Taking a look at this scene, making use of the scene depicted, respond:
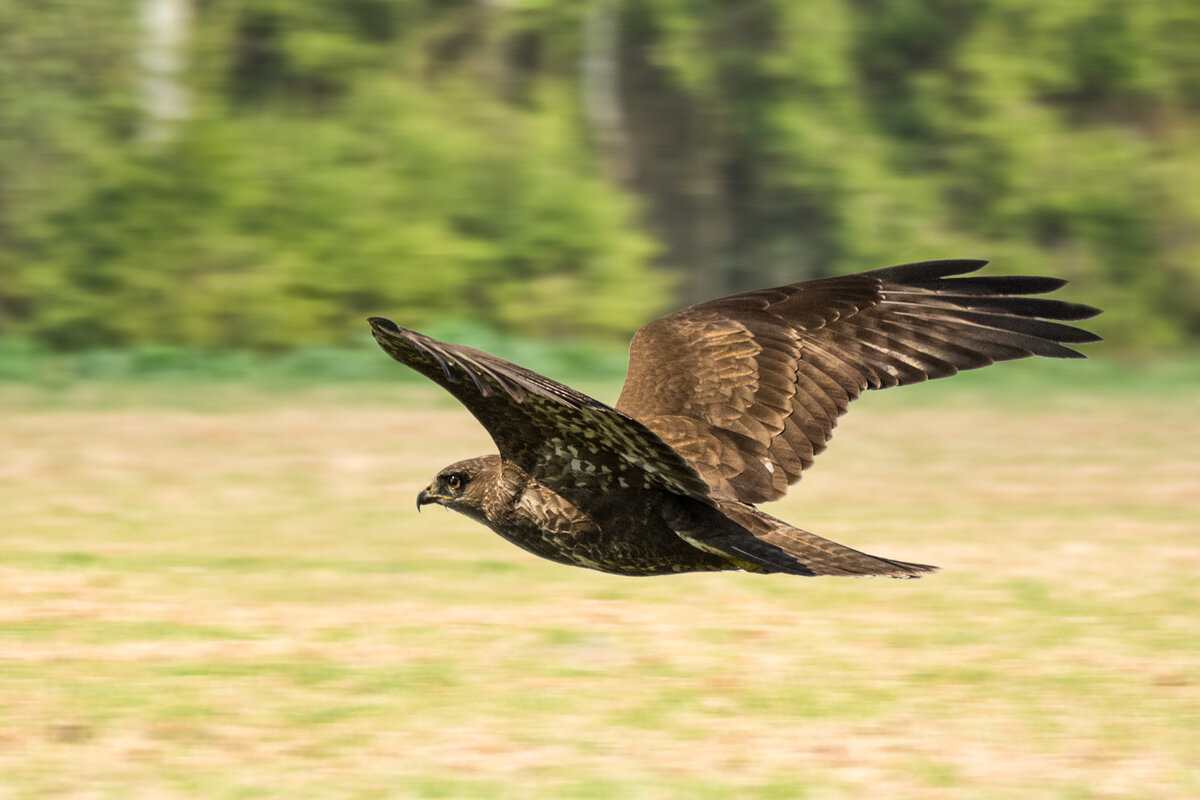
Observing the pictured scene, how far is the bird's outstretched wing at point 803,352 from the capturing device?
17.4 feet

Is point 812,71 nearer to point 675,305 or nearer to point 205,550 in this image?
point 675,305

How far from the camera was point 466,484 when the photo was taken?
5.33 meters

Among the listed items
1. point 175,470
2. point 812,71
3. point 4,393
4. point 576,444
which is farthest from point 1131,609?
point 812,71

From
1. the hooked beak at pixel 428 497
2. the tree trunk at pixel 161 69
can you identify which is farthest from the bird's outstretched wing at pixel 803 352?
the tree trunk at pixel 161 69

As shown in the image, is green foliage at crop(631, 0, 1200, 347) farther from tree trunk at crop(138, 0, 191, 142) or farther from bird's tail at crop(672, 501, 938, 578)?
bird's tail at crop(672, 501, 938, 578)

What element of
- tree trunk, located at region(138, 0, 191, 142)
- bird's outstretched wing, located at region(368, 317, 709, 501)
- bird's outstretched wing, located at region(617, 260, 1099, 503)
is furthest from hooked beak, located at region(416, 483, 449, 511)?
tree trunk, located at region(138, 0, 191, 142)

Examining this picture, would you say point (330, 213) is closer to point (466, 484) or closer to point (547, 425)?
point (466, 484)

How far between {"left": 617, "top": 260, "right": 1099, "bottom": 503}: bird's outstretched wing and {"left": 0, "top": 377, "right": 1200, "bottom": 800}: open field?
0.99 m

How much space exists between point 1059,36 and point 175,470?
12.2 meters

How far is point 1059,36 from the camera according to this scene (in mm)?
19078

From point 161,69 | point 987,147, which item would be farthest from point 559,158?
point 987,147

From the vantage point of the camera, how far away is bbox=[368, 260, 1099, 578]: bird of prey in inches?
180

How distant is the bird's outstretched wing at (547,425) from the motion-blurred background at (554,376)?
37.4 inches

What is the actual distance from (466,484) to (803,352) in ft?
4.06
